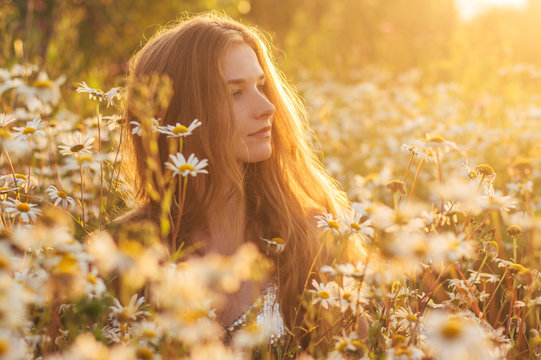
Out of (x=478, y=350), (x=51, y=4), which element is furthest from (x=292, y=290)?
(x=51, y=4)

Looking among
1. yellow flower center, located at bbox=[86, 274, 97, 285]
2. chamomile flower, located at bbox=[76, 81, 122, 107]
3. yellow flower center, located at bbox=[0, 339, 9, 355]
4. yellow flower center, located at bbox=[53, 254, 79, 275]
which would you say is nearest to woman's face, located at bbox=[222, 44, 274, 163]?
chamomile flower, located at bbox=[76, 81, 122, 107]

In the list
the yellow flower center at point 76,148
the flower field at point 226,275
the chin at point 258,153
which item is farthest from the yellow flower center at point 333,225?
the yellow flower center at point 76,148

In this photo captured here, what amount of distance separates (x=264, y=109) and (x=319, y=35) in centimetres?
689

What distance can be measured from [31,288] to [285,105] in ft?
5.08

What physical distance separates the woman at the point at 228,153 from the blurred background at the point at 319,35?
131 cm

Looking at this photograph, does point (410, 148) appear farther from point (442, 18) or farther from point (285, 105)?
point (442, 18)

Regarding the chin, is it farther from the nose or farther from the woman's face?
the nose

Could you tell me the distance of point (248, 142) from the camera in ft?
6.39

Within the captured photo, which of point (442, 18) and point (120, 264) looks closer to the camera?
point (120, 264)

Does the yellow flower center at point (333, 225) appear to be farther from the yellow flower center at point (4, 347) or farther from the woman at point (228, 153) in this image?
the yellow flower center at point (4, 347)

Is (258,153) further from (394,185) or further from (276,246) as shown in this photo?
(394,185)

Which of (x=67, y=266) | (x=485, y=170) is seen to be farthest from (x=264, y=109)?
(x=67, y=266)

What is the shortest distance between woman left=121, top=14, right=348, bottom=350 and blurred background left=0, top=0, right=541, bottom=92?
4.30 feet

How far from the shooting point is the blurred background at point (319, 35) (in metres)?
4.66
